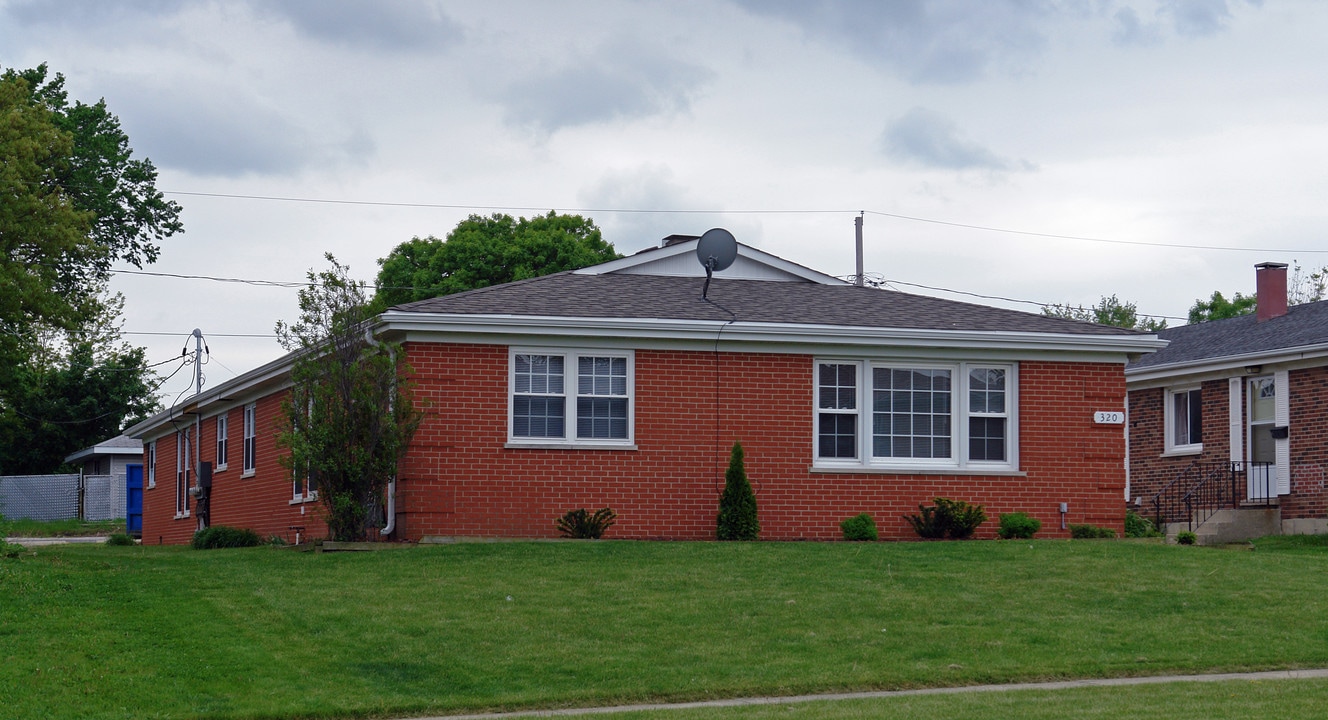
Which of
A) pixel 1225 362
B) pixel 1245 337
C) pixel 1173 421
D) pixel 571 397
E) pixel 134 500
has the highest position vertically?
pixel 1245 337

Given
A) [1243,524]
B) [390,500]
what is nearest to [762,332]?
[390,500]

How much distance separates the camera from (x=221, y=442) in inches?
1168

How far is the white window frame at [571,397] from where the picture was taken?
20.9 m

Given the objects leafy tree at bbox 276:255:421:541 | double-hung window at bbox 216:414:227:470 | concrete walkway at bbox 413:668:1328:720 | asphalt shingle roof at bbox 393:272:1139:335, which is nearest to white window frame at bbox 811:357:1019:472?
asphalt shingle roof at bbox 393:272:1139:335

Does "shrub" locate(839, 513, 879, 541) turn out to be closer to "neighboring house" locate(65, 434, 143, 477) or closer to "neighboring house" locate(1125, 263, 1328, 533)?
"neighboring house" locate(1125, 263, 1328, 533)

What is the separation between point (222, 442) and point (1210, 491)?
764 inches

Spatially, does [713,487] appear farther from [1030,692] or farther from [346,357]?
[1030,692]

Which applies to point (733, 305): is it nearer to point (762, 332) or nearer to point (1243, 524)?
point (762, 332)

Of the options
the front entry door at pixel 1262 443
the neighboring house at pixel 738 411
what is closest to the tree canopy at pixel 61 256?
the neighboring house at pixel 738 411

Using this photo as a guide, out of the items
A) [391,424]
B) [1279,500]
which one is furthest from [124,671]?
[1279,500]

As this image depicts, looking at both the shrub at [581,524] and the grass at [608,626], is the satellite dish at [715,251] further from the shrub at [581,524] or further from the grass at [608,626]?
the grass at [608,626]

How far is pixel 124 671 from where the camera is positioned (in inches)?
450

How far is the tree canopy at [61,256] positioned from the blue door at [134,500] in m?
4.45

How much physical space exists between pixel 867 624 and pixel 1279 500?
54.9ft
